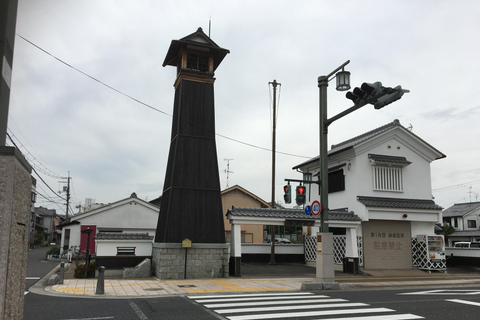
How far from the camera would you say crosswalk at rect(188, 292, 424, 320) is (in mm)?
9648

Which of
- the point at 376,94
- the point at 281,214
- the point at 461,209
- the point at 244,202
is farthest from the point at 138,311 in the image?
the point at 461,209

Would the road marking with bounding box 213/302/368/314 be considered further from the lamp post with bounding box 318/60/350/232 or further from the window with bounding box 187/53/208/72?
the window with bounding box 187/53/208/72

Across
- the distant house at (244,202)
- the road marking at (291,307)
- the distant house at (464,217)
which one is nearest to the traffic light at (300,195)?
the road marking at (291,307)

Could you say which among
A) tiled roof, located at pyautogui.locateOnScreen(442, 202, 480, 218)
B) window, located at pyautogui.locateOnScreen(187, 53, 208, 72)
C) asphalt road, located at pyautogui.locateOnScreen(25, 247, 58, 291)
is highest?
window, located at pyautogui.locateOnScreen(187, 53, 208, 72)

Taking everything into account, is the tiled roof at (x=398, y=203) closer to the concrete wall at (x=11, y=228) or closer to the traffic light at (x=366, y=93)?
the traffic light at (x=366, y=93)

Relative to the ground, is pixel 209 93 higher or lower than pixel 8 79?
higher

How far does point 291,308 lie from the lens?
10.8 meters

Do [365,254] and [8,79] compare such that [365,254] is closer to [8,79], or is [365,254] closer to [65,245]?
[8,79]

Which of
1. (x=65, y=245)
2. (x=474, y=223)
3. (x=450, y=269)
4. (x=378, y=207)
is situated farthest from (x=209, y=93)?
(x=474, y=223)

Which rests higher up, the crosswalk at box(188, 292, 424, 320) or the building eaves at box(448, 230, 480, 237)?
the building eaves at box(448, 230, 480, 237)

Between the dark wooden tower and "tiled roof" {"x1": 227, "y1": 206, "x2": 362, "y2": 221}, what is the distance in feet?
5.18

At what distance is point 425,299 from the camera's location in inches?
498

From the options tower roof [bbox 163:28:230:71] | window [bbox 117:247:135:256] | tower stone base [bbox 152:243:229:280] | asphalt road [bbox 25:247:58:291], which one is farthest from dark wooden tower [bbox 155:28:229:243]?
asphalt road [bbox 25:247:58:291]

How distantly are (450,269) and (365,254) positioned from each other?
21.7 ft
